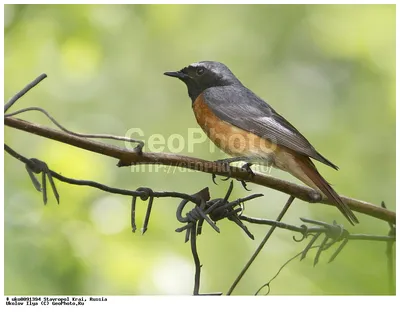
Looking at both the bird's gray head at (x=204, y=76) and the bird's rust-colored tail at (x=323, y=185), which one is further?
the bird's gray head at (x=204, y=76)

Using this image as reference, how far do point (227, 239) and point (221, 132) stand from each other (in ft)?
2.54

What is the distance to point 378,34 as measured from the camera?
4035 mm

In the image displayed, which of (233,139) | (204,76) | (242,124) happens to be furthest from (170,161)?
(204,76)

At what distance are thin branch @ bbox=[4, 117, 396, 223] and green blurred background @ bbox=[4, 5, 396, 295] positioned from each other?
0.68m

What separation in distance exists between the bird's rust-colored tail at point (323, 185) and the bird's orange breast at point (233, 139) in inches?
10.7

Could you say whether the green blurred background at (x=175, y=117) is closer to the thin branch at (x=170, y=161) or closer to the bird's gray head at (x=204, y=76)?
the bird's gray head at (x=204, y=76)

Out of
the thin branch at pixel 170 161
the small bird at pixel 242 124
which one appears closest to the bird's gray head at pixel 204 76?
the small bird at pixel 242 124

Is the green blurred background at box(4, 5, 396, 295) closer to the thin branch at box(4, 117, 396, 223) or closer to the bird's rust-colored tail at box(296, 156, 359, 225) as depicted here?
the bird's rust-colored tail at box(296, 156, 359, 225)

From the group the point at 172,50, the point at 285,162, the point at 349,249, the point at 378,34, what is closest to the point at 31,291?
the point at 285,162

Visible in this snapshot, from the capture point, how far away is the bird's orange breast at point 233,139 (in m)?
3.61

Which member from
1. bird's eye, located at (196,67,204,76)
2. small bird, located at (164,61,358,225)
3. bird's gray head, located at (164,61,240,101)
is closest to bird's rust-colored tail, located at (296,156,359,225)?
small bird, located at (164,61,358,225)

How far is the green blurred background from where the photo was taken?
3359mm

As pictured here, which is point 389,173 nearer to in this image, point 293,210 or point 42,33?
point 293,210

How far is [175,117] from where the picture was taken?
4312 mm
